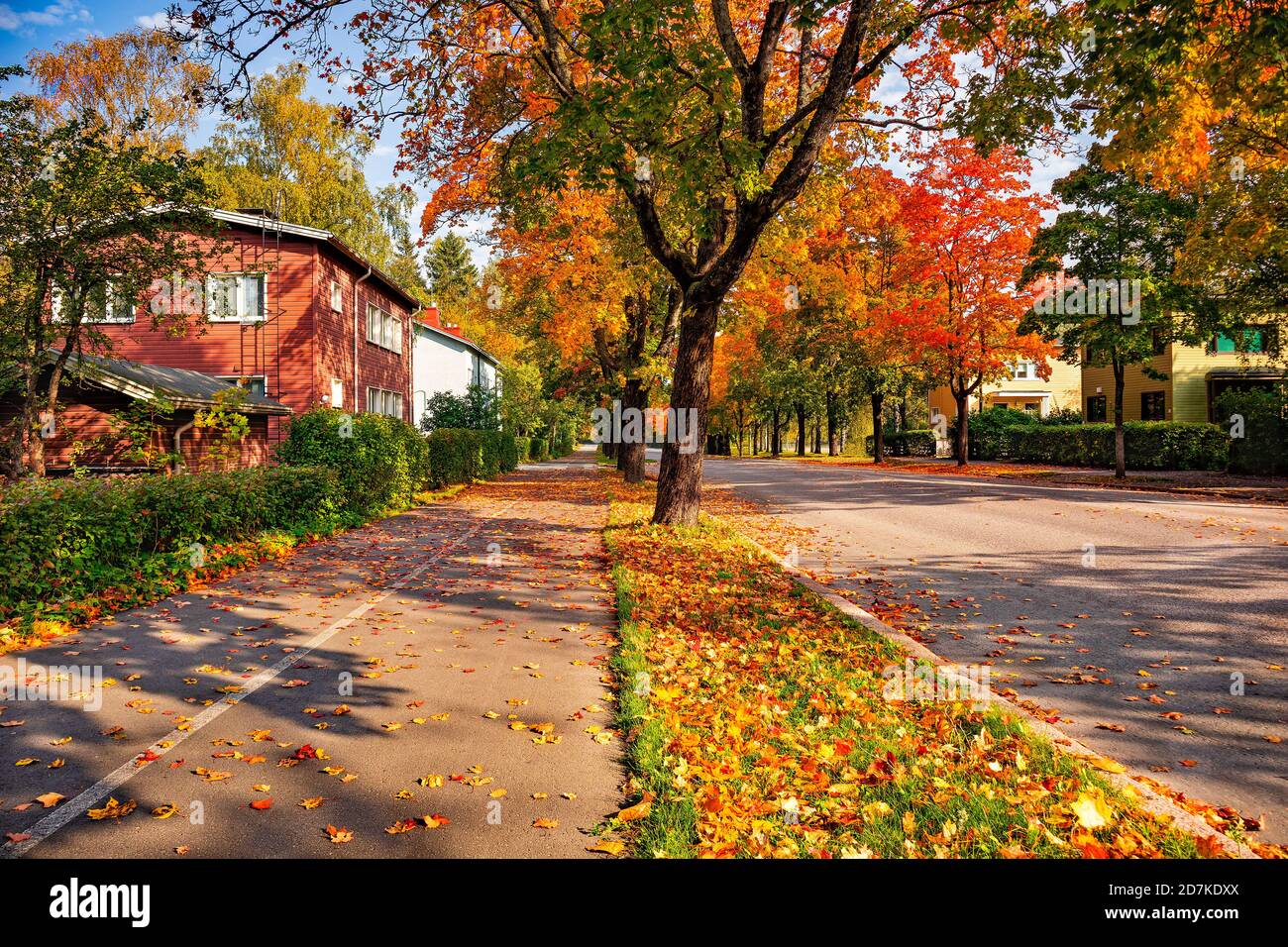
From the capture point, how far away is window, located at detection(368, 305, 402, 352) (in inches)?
1059

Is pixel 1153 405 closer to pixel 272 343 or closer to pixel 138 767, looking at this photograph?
pixel 272 343

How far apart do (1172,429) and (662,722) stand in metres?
30.0

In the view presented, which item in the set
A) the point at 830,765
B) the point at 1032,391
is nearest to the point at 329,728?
the point at 830,765

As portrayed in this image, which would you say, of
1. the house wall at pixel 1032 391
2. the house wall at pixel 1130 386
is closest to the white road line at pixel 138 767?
the house wall at pixel 1130 386

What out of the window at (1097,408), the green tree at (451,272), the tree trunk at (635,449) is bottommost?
the tree trunk at (635,449)

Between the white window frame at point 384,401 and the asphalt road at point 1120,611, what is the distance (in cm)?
1808

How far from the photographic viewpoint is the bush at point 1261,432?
21172mm

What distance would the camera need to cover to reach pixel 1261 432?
21.6 m

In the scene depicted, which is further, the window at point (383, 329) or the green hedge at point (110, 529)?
the window at point (383, 329)

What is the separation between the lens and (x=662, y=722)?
4508 mm

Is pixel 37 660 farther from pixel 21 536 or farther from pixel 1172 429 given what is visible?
pixel 1172 429

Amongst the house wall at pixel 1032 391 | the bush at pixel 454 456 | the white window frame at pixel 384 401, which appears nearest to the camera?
the bush at pixel 454 456

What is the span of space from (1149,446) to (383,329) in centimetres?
3038
